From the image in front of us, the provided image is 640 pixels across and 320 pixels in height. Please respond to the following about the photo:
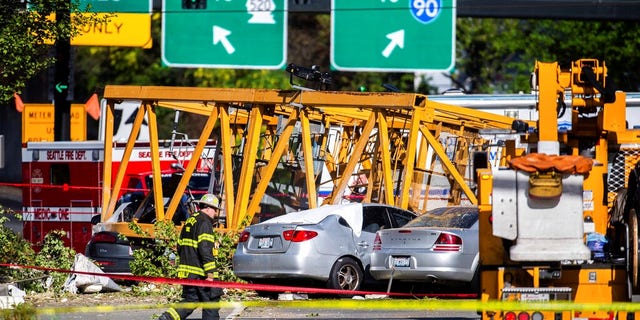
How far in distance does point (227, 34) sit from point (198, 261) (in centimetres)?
1017

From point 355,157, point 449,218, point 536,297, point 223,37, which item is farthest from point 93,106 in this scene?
point 536,297

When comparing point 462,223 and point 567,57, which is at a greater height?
point 567,57

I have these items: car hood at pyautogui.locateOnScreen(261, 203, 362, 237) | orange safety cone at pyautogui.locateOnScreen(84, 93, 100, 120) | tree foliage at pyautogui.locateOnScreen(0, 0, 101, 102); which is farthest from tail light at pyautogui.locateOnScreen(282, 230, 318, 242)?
orange safety cone at pyautogui.locateOnScreen(84, 93, 100, 120)

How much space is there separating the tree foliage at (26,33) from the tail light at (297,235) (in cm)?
383

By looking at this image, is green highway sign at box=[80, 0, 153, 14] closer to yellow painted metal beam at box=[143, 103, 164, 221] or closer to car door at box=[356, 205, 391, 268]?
yellow painted metal beam at box=[143, 103, 164, 221]

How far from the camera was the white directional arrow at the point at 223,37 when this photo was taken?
23.5 m

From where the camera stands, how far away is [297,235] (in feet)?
59.9

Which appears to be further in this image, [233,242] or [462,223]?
[233,242]

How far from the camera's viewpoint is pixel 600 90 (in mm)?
12656

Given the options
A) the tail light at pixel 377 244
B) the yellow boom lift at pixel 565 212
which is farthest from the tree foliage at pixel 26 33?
the yellow boom lift at pixel 565 212

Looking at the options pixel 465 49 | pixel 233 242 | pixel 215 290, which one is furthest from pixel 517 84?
pixel 215 290

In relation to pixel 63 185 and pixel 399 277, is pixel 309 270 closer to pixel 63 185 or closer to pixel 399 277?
pixel 399 277

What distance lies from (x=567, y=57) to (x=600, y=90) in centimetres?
3491

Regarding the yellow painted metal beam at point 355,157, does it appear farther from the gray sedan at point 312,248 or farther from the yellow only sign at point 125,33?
the yellow only sign at point 125,33
